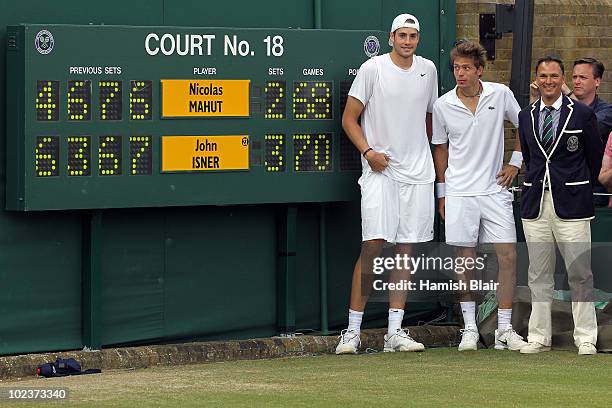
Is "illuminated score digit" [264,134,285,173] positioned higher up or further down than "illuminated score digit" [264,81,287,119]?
further down

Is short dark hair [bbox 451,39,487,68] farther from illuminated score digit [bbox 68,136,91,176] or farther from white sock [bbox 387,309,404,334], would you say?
illuminated score digit [bbox 68,136,91,176]

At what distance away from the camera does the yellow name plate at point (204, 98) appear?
10930 millimetres

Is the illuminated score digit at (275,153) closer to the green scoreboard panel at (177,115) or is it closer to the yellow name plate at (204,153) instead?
the green scoreboard panel at (177,115)

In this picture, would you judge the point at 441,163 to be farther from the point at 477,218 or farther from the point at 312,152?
the point at 312,152

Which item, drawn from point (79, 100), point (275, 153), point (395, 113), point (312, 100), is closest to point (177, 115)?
point (79, 100)

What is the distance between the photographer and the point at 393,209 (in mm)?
11406

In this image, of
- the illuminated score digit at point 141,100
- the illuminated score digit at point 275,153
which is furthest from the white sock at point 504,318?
the illuminated score digit at point 141,100

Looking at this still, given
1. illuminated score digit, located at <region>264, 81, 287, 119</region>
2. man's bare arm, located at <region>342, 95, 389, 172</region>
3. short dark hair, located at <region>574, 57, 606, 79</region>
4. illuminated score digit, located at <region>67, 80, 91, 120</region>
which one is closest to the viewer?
illuminated score digit, located at <region>67, 80, 91, 120</region>

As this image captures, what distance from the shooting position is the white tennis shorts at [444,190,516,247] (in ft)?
37.6

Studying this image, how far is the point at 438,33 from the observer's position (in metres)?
12.6

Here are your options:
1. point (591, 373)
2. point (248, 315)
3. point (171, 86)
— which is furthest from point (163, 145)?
point (591, 373)

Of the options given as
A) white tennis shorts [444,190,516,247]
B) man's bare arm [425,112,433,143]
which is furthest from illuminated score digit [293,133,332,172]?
white tennis shorts [444,190,516,247]

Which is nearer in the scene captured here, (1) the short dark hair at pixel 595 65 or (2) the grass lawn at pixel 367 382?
(2) the grass lawn at pixel 367 382

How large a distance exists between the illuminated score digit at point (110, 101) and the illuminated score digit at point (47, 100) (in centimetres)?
31
